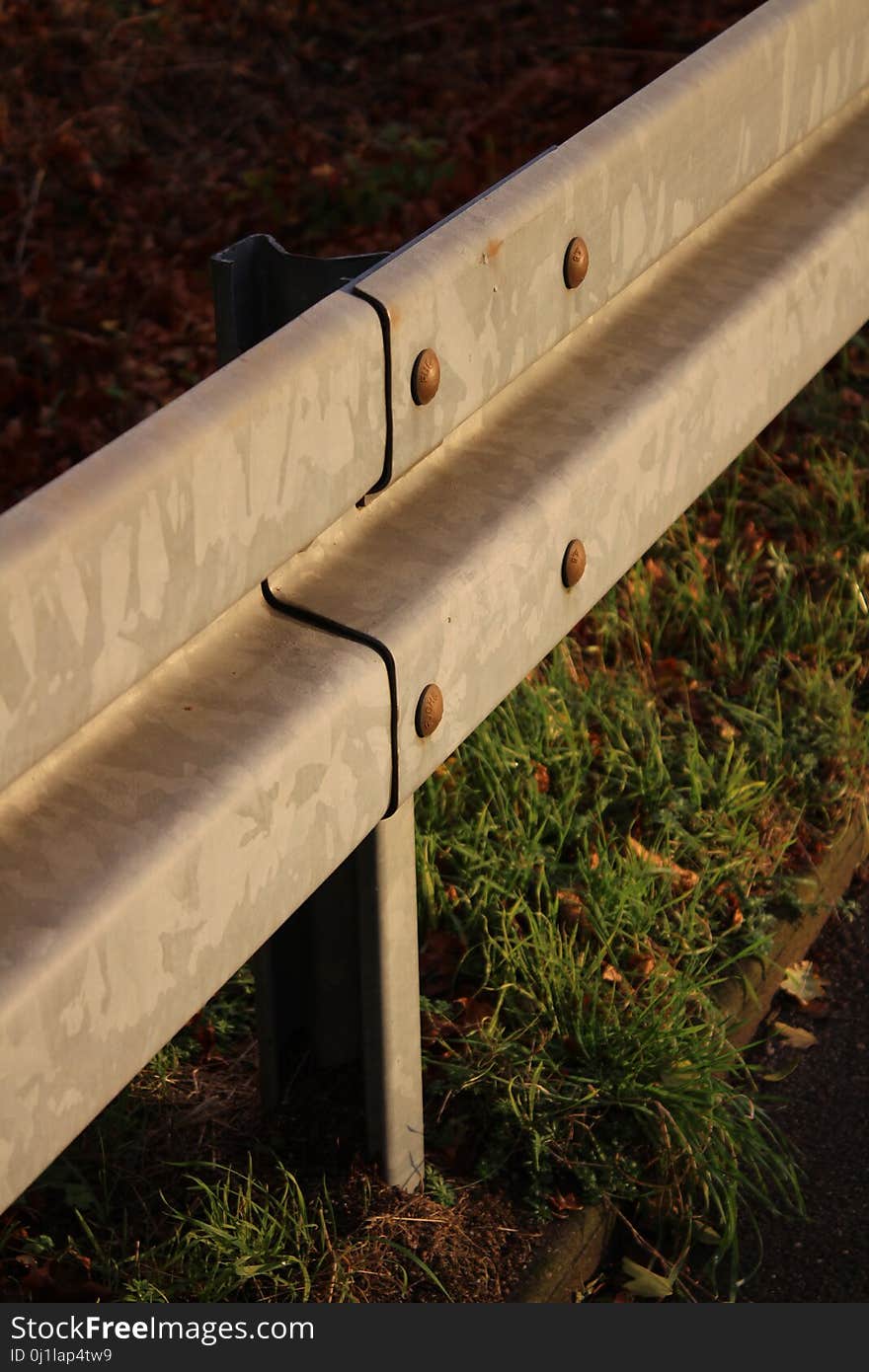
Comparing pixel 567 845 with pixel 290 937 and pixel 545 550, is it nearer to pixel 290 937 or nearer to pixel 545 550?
pixel 290 937

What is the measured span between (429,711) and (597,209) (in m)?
0.74

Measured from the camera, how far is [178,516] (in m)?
1.74

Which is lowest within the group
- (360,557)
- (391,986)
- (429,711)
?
(391,986)

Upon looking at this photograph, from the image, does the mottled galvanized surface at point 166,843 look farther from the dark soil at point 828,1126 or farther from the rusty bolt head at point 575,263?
the dark soil at point 828,1126

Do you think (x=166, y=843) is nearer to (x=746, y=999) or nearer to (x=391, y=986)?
(x=391, y=986)

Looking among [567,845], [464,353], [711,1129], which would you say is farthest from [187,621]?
[567,845]

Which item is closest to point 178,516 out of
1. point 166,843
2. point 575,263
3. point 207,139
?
point 166,843

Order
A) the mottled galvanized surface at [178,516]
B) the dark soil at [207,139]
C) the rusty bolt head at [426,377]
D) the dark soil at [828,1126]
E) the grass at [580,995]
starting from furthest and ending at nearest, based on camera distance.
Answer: the dark soil at [207,139]
the dark soil at [828,1126]
the grass at [580,995]
the rusty bolt head at [426,377]
the mottled galvanized surface at [178,516]

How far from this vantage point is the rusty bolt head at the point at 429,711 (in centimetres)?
210

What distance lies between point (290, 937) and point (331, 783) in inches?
26.7

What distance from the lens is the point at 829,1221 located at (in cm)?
289

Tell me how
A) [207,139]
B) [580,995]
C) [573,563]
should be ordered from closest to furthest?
[573,563] → [580,995] → [207,139]

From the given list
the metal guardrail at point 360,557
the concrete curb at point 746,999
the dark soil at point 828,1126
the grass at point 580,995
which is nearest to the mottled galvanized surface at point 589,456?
the metal guardrail at point 360,557

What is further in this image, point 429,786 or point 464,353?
point 429,786
